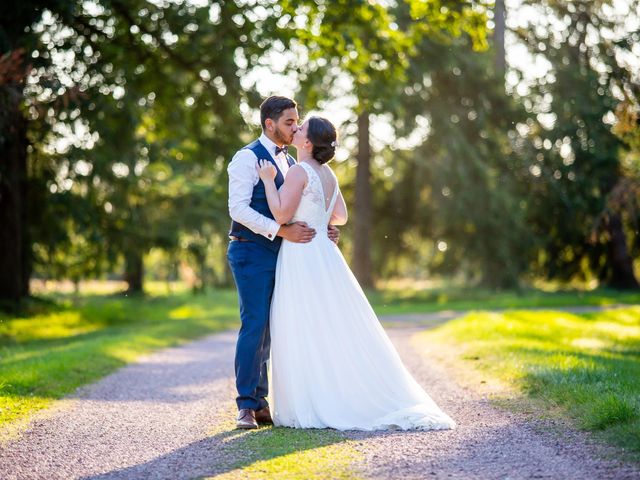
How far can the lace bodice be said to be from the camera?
617cm

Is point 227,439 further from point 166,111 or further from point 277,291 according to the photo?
point 166,111

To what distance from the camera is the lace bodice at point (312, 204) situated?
6172 mm

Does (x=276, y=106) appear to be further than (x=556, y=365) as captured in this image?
No

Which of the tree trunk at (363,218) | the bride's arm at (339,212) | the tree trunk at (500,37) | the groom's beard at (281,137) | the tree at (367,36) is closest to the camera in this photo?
the groom's beard at (281,137)

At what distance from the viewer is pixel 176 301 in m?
26.9

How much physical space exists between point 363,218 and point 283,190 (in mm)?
20373

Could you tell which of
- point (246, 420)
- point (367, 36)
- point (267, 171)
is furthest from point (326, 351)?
point (367, 36)

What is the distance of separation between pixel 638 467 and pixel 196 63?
12.3m

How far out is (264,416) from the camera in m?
6.20

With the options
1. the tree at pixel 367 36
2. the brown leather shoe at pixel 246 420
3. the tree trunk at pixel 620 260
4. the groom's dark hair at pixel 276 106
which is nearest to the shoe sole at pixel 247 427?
the brown leather shoe at pixel 246 420

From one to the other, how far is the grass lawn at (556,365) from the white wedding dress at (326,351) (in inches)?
40.9

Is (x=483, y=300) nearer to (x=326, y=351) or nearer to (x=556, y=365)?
(x=556, y=365)

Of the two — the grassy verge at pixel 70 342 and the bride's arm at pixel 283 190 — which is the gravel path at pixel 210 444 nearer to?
the grassy verge at pixel 70 342

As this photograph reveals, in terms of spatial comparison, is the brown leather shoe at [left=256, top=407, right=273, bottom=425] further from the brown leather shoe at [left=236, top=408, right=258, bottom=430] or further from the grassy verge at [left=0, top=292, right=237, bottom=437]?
the grassy verge at [left=0, top=292, right=237, bottom=437]
